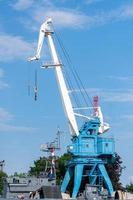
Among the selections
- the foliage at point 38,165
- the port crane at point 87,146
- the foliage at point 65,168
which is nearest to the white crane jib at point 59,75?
the port crane at point 87,146

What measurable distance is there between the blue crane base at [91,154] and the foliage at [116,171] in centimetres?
1007

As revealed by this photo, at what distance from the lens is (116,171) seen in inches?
3585

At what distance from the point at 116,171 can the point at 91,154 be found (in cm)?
1687

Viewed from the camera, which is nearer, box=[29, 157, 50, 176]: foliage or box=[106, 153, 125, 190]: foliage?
box=[106, 153, 125, 190]: foliage

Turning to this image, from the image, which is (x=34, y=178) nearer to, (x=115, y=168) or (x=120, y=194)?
(x=120, y=194)

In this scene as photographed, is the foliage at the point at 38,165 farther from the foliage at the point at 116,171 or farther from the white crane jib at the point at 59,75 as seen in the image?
the white crane jib at the point at 59,75

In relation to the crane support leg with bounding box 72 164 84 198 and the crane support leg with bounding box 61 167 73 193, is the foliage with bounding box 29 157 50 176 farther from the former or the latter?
the crane support leg with bounding box 72 164 84 198

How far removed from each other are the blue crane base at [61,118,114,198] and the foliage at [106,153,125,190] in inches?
396

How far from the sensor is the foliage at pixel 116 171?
3459 inches

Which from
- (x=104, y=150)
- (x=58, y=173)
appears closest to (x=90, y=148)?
(x=104, y=150)

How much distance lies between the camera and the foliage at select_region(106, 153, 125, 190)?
87.9 metres

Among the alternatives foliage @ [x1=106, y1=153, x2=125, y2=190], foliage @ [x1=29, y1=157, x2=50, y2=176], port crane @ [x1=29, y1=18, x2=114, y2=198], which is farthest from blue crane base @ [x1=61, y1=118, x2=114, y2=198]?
foliage @ [x1=29, y1=157, x2=50, y2=176]

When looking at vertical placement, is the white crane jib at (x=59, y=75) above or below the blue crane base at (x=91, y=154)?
above

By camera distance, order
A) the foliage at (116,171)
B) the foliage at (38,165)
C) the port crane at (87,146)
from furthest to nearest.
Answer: the foliage at (38,165) < the foliage at (116,171) < the port crane at (87,146)
